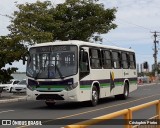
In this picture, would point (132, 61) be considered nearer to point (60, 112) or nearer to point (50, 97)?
point (50, 97)

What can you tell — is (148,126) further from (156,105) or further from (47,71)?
(47,71)

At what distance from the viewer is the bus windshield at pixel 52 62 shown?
60.5 ft

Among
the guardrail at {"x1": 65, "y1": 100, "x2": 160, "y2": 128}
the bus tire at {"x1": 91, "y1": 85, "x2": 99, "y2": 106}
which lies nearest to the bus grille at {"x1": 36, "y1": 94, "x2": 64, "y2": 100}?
the bus tire at {"x1": 91, "y1": 85, "x2": 99, "y2": 106}

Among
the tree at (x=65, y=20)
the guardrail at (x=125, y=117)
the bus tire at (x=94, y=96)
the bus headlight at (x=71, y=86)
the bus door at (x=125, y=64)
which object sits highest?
the tree at (x=65, y=20)

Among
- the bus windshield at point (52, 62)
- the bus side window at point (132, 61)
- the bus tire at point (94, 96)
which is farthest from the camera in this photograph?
the bus side window at point (132, 61)

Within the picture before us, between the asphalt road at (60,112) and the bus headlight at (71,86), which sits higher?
the bus headlight at (71,86)

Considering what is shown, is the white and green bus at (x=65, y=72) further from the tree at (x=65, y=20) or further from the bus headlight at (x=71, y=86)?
the tree at (x=65, y=20)

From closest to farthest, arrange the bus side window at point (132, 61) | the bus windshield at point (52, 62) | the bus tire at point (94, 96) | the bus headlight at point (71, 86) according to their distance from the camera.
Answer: the bus headlight at point (71, 86), the bus windshield at point (52, 62), the bus tire at point (94, 96), the bus side window at point (132, 61)

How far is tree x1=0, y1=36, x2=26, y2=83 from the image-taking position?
26875 mm

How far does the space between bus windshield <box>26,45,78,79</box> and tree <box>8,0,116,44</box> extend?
989 cm

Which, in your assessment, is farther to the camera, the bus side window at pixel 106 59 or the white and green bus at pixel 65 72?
the bus side window at pixel 106 59

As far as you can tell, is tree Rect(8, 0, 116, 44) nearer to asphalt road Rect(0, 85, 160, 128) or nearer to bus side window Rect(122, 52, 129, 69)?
bus side window Rect(122, 52, 129, 69)

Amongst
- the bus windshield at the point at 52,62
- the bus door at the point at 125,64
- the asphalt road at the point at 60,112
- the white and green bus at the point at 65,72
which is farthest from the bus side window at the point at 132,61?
the bus windshield at the point at 52,62

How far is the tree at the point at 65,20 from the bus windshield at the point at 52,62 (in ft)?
32.5
